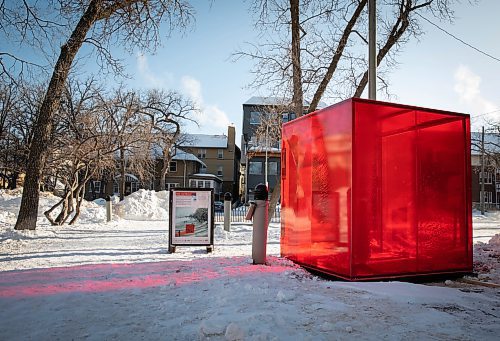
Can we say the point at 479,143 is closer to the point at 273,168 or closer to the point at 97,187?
the point at 273,168

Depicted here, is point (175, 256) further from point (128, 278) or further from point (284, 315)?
point (284, 315)

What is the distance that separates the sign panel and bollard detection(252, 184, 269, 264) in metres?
2.34

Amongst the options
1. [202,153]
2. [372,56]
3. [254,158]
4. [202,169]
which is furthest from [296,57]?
[202,153]

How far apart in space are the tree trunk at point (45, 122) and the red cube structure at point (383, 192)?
Result: 865 centimetres

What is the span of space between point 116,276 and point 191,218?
334 centimetres

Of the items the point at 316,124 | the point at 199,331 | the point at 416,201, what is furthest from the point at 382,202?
the point at 199,331

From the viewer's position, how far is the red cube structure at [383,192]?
16.6 ft

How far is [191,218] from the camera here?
8617 millimetres

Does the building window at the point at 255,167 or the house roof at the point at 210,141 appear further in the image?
the house roof at the point at 210,141

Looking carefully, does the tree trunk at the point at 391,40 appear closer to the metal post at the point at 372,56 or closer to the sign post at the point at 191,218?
the metal post at the point at 372,56

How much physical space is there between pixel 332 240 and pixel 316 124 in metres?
1.87

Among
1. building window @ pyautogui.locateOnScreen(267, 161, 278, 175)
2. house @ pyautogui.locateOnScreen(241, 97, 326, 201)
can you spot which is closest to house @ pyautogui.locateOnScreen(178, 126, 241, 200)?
house @ pyautogui.locateOnScreen(241, 97, 326, 201)

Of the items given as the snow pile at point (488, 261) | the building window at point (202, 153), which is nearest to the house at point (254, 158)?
the building window at point (202, 153)

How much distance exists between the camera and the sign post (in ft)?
27.6
